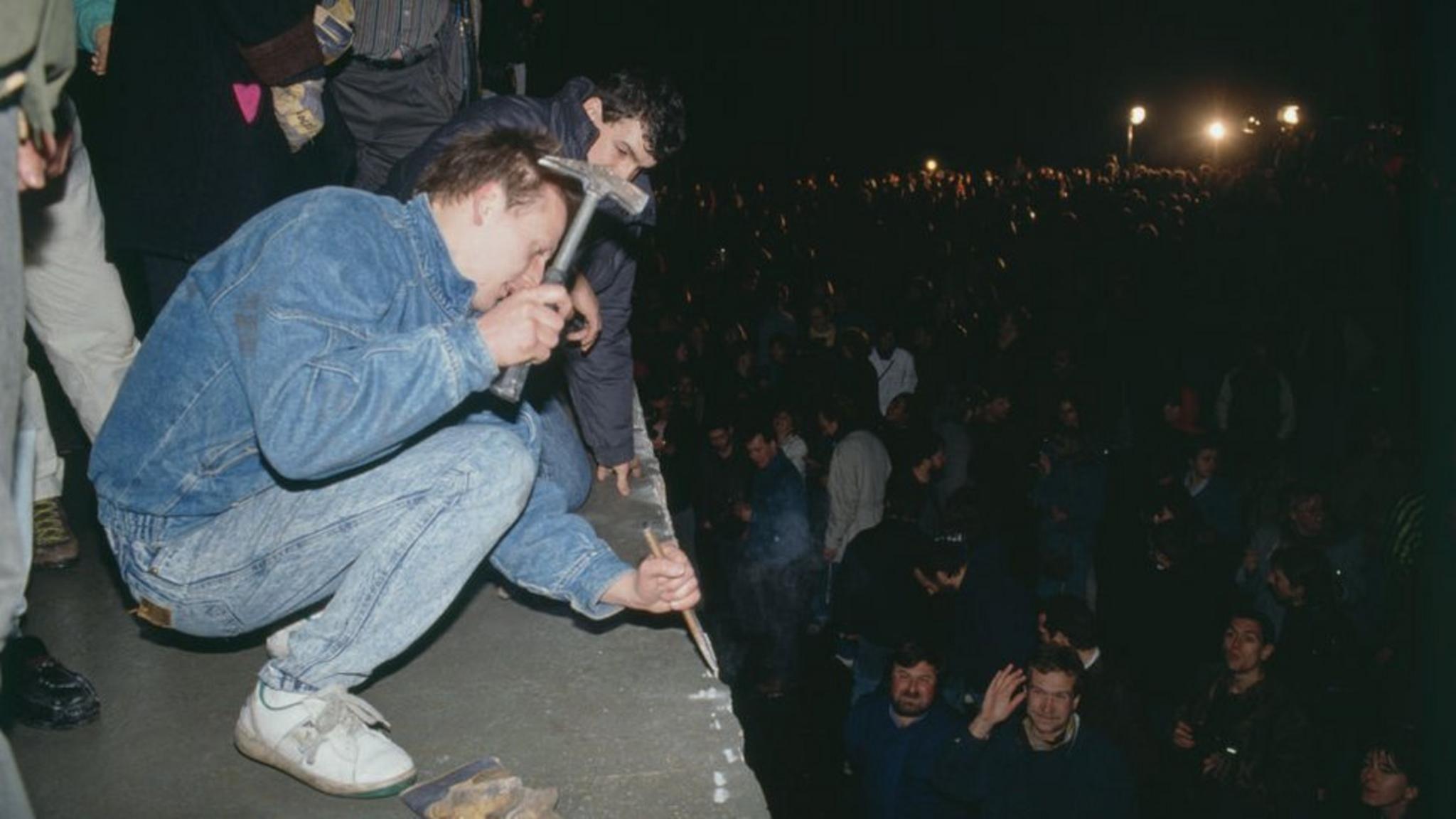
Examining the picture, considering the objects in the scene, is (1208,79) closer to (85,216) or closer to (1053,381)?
(1053,381)

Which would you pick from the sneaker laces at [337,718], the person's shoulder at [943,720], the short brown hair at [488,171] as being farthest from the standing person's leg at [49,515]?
the person's shoulder at [943,720]

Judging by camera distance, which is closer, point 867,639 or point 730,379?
point 867,639

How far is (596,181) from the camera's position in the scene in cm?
268

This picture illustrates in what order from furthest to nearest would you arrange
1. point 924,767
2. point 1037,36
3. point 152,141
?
1. point 1037,36
2. point 924,767
3. point 152,141

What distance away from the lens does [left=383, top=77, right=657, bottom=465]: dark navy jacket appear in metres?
3.62

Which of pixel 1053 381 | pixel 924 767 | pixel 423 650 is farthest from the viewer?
pixel 1053 381

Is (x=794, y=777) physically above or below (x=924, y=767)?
below

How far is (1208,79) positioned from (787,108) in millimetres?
13483

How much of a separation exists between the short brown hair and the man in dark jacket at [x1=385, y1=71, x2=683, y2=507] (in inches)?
38.7

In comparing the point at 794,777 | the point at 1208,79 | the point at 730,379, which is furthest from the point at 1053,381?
the point at 1208,79

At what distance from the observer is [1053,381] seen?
9.12m

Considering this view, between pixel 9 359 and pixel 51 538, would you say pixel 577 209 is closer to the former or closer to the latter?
pixel 9 359

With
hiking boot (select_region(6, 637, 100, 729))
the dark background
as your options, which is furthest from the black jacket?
the dark background

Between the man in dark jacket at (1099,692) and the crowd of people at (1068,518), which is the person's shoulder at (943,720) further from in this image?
the man in dark jacket at (1099,692)
